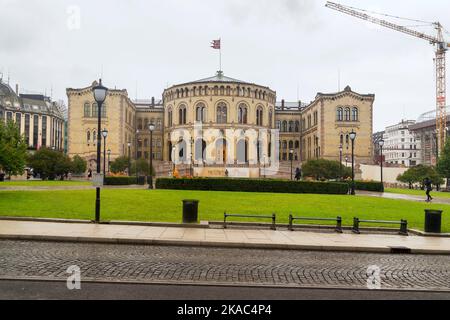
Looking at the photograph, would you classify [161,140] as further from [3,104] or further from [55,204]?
[55,204]

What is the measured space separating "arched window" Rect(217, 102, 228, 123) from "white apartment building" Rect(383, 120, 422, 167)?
79.5 m

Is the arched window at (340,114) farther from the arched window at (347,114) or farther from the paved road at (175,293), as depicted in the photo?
the paved road at (175,293)

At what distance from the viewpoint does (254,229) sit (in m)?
16.7

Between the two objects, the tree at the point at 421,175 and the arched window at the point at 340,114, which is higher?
the arched window at the point at 340,114

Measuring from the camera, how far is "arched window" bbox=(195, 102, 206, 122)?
85.1 m

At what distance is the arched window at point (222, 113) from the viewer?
84812 mm

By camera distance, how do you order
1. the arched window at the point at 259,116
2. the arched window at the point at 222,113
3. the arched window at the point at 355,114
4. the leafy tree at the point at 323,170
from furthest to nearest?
the arched window at the point at 259,116
the arched window at the point at 222,113
the arched window at the point at 355,114
the leafy tree at the point at 323,170

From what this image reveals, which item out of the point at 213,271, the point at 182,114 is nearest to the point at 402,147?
the point at 182,114

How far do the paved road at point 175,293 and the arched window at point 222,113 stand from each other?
7731 centimetres

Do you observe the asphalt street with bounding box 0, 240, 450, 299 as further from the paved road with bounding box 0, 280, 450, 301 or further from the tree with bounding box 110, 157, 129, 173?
the tree with bounding box 110, 157, 129, 173

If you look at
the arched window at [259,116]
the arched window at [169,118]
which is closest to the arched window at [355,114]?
the arched window at [259,116]

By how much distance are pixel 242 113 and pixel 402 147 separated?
95.0m

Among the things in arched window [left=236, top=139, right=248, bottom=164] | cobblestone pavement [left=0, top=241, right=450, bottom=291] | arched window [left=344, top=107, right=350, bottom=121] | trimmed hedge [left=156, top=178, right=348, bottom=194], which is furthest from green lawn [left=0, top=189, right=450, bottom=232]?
arched window [left=344, top=107, right=350, bottom=121]
